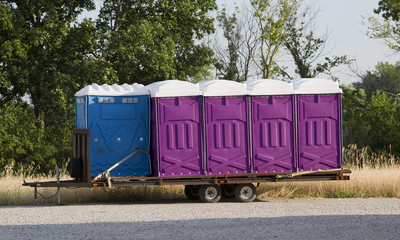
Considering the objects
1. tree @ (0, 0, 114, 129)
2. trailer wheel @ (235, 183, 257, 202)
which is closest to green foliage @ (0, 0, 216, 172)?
tree @ (0, 0, 114, 129)

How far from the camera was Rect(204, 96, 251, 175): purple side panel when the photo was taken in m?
12.6

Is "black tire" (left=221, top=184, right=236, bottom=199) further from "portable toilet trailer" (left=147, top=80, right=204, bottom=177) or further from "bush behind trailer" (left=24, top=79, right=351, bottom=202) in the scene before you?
"portable toilet trailer" (left=147, top=80, right=204, bottom=177)

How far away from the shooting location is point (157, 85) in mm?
12609

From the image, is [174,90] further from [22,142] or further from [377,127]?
[377,127]

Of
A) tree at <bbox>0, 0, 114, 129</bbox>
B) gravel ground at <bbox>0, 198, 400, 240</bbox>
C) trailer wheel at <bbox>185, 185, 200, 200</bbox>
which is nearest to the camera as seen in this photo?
gravel ground at <bbox>0, 198, 400, 240</bbox>

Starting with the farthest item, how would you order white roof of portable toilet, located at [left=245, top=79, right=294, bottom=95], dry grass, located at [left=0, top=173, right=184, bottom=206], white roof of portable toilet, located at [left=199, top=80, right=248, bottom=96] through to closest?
dry grass, located at [left=0, top=173, right=184, bottom=206]
white roof of portable toilet, located at [left=245, top=79, right=294, bottom=95]
white roof of portable toilet, located at [left=199, top=80, right=248, bottom=96]

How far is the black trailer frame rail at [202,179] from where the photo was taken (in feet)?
40.6

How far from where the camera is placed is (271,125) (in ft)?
41.9

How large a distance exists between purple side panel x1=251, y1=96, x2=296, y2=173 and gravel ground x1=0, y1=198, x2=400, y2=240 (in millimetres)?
816

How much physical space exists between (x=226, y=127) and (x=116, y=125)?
2223 mm

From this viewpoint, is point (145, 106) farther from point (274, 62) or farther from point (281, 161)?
point (274, 62)

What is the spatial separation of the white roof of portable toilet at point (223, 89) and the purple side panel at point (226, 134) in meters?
0.10

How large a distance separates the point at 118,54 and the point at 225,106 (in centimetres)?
1271

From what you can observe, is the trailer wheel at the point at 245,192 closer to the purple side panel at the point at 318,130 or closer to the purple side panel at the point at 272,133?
the purple side panel at the point at 272,133
